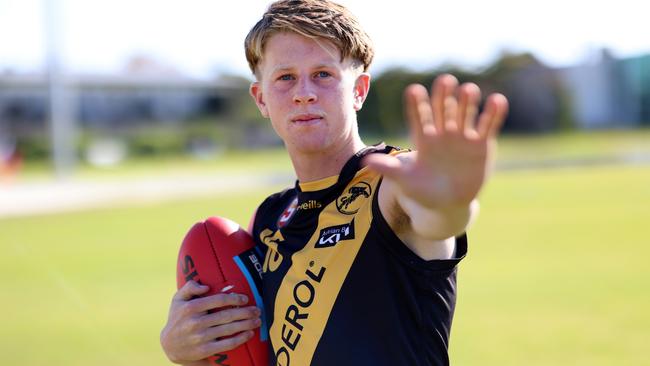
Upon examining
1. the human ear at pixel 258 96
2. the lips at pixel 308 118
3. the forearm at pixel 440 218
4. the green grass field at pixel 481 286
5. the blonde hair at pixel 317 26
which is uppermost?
the blonde hair at pixel 317 26

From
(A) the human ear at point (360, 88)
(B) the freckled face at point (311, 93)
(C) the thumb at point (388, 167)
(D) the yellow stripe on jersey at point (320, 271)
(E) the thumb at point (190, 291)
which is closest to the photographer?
(C) the thumb at point (388, 167)

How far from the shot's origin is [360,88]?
8.39ft

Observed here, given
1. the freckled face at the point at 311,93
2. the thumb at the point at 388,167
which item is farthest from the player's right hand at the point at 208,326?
the thumb at the point at 388,167

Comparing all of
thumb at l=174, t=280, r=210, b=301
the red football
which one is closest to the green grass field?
the red football

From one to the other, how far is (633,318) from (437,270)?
16.4 feet

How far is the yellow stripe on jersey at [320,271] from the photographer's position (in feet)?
7.43

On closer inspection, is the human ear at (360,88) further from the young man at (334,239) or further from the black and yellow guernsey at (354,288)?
the black and yellow guernsey at (354,288)

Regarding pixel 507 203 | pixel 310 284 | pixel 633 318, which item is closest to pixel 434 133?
pixel 310 284

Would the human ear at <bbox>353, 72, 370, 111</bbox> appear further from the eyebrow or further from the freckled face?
the eyebrow

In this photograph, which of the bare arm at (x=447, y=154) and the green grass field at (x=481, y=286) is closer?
the bare arm at (x=447, y=154)

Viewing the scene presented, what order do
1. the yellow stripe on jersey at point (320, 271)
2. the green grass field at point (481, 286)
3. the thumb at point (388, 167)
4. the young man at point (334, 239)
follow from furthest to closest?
the green grass field at point (481, 286), the yellow stripe on jersey at point (320, 271), the young man at point (334, 239), the thumb at point (388, 167)

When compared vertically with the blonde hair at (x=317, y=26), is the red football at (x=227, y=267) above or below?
below

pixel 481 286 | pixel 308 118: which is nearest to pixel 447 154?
pixel 308 118

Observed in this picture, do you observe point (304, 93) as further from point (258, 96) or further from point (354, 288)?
point (354, 288)
